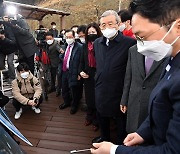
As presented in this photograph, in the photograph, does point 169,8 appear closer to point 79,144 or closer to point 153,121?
point 153,121

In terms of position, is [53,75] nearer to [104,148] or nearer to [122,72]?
[122,72]

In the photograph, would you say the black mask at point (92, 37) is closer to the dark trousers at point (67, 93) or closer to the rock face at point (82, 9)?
the dark trousers at point (67, 93)

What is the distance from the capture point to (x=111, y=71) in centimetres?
264

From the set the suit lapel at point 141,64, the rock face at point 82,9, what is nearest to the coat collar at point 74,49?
the suit lapel at point 141,64

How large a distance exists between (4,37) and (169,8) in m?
3.69

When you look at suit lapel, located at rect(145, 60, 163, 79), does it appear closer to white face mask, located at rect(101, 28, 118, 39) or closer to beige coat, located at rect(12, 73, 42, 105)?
white face mask, located at rect(101, 28, 118, 39)

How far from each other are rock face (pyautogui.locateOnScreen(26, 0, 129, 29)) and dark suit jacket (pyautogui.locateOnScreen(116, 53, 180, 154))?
28.1 m

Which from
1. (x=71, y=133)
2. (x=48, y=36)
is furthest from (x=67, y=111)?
(x=48, y=36)

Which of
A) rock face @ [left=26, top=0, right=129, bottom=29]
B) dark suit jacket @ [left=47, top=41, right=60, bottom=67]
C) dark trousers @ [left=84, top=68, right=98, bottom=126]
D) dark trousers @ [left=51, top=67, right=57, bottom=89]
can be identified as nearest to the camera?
dark trousers @ [left=84, top=68, right=98, bottom=126]

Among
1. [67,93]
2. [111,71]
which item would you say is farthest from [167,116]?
[67,93]

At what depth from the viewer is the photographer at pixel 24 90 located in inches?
159

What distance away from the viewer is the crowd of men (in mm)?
992

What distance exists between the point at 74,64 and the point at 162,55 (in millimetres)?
3014

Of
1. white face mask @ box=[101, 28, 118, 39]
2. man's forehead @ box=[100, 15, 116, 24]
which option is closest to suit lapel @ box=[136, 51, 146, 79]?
white face mask @ box=[101, 28, 118, 39]
